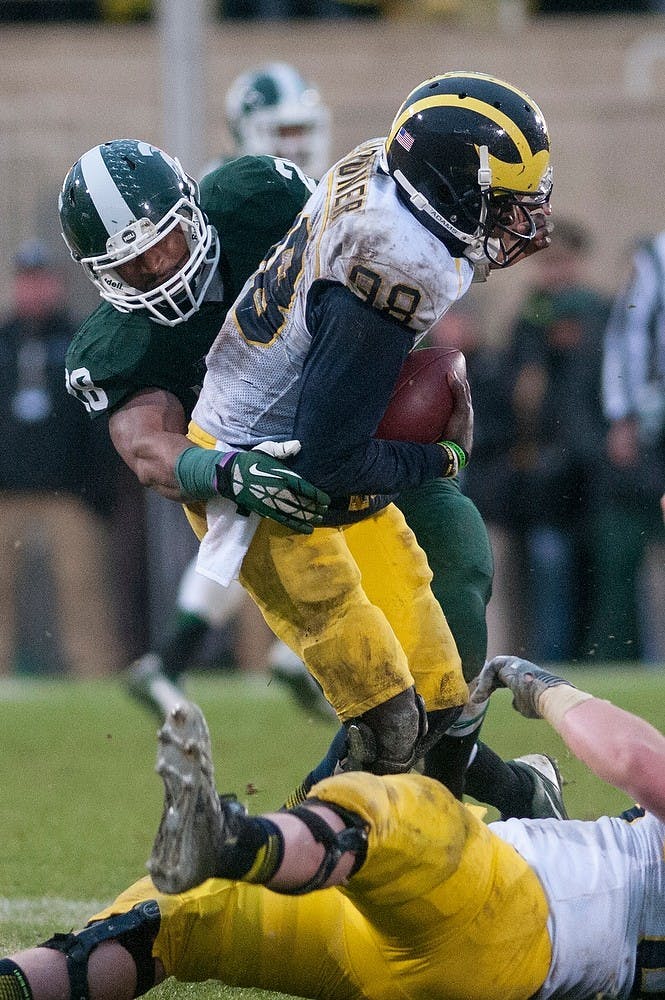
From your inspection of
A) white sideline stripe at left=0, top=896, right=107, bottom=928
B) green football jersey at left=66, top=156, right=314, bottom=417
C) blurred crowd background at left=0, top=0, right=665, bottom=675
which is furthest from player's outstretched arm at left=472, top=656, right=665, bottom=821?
blurred crowd background at left=0, top=0, right=665, bottom=675

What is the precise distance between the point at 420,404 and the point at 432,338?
378 cm

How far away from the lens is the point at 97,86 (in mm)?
9289

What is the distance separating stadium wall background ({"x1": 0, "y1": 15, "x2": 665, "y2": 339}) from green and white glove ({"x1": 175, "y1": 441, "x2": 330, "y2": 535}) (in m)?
5.19

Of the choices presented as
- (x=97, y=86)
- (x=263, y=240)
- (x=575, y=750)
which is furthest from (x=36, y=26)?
(x=575, y=750)

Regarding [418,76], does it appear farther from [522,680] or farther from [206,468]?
[522,680]

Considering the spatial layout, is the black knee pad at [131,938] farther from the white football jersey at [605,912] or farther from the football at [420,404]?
the football at [420,404]

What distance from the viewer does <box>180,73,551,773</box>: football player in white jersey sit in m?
3.26

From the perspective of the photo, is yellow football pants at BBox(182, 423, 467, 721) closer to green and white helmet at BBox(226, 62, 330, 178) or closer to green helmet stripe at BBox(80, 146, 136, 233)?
green helmet stripe at BBox(80, 146, 136, 233)

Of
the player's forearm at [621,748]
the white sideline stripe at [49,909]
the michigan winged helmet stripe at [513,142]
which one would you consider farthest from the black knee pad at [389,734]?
the michigan winged helmet stripe at [513,142]

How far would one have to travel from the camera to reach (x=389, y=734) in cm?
357

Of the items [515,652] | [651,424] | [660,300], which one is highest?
[660,300]

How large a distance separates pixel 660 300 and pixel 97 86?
369 cm

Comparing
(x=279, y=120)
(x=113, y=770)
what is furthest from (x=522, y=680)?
(x=279, y=120)

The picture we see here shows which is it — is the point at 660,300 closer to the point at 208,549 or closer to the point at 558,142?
the point at 558,142
